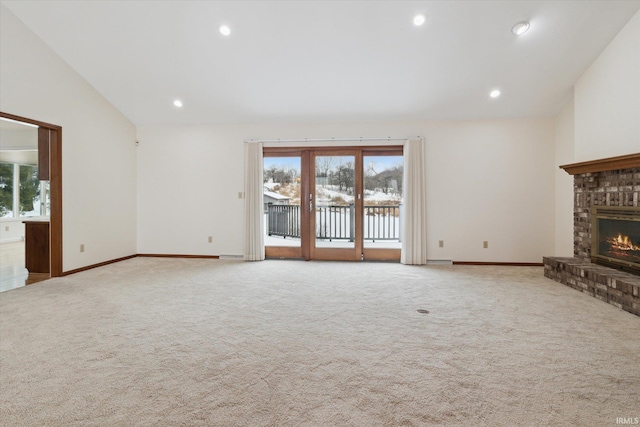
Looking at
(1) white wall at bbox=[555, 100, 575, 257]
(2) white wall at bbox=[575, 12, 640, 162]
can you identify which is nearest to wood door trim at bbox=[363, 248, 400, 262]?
(1) white wall at bbox=[555, 100, 575, 257]

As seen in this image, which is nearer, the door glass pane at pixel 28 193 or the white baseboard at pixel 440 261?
the white baseboard at pixel 440 261

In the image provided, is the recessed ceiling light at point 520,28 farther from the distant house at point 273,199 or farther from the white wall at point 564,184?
the distant house at point 273,199

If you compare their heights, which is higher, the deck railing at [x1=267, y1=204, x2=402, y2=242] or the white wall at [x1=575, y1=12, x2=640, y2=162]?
the white wall at [x1=575, y1=12, x2=640, y2=162]

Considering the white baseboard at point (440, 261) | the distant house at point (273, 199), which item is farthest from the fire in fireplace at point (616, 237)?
the distant house at point (273, 199)

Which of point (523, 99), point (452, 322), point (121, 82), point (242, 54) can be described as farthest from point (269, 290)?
point (523, 99)

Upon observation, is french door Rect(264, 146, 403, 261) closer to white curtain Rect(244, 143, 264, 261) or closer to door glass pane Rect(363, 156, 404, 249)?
door glass pane Rect(363, 156, 404, 249)

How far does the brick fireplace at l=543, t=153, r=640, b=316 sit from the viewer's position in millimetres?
3242

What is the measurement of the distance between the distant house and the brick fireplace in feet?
13.6

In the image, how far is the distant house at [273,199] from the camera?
239 inches

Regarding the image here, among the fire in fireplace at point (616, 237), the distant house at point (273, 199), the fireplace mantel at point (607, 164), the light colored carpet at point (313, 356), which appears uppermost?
the fireplace mantel at point (607, 164)

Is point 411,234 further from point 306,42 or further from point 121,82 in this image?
point 121,82

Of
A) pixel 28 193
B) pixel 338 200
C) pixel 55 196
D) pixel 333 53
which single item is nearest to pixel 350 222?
pixel 338 200

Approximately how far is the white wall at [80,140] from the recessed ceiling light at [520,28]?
18.7 feet

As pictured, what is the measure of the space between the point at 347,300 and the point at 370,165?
2.97 m
